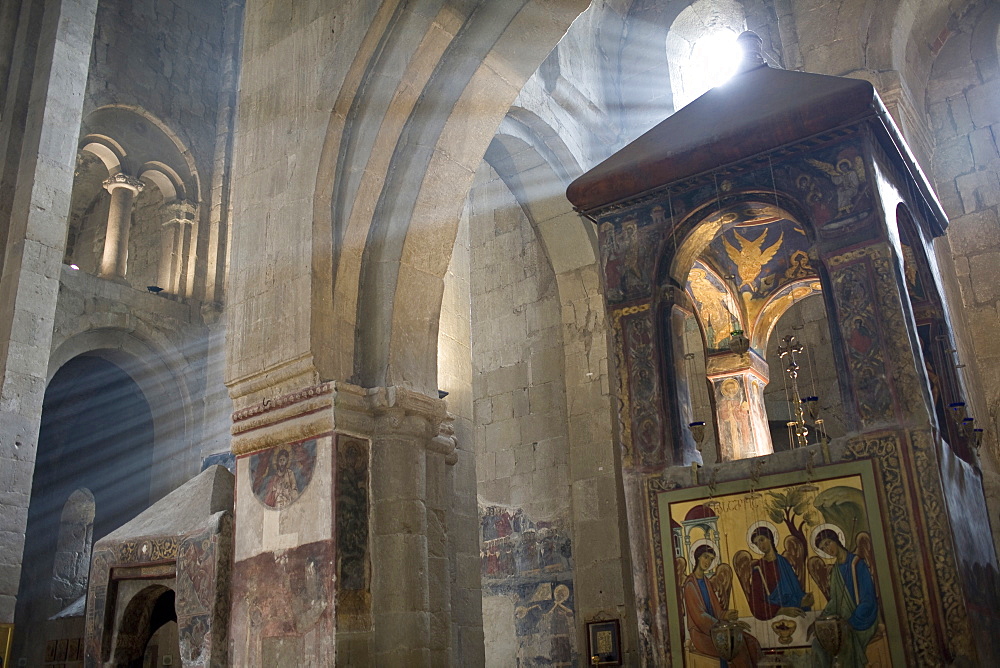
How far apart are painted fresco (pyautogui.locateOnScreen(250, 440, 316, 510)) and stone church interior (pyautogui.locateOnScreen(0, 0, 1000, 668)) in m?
0.02

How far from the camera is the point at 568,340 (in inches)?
381

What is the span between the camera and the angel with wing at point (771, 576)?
513cm

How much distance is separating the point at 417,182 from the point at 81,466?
998 centimetres

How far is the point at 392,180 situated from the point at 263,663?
12.0 feet

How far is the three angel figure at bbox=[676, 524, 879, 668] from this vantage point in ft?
16.1

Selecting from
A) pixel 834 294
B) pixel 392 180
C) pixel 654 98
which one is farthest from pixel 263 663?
pixel 654 98

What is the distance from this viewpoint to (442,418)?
6500 millimetres

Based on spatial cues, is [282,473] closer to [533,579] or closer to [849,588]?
[849,588]

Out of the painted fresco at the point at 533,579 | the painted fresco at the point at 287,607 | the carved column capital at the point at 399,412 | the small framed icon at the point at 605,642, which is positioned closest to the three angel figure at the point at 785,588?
the carved column capital at the point at 399,412

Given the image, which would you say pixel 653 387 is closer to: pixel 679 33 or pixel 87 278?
pixel 679 33

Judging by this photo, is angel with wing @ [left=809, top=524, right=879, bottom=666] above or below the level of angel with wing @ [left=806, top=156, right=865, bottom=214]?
below

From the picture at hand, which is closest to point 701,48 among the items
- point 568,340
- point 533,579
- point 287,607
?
point 568,340

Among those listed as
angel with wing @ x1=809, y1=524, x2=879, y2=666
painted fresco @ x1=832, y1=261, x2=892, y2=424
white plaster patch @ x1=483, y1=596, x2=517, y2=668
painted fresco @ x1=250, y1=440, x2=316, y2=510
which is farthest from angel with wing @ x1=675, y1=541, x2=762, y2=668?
white plaster patch @ x1=483, y1=596, x2=517, y2=668

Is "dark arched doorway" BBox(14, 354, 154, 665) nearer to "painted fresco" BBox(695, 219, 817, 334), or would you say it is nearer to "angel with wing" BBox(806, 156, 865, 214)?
"painted fresco" BBox(695, 219, 817, 334)
